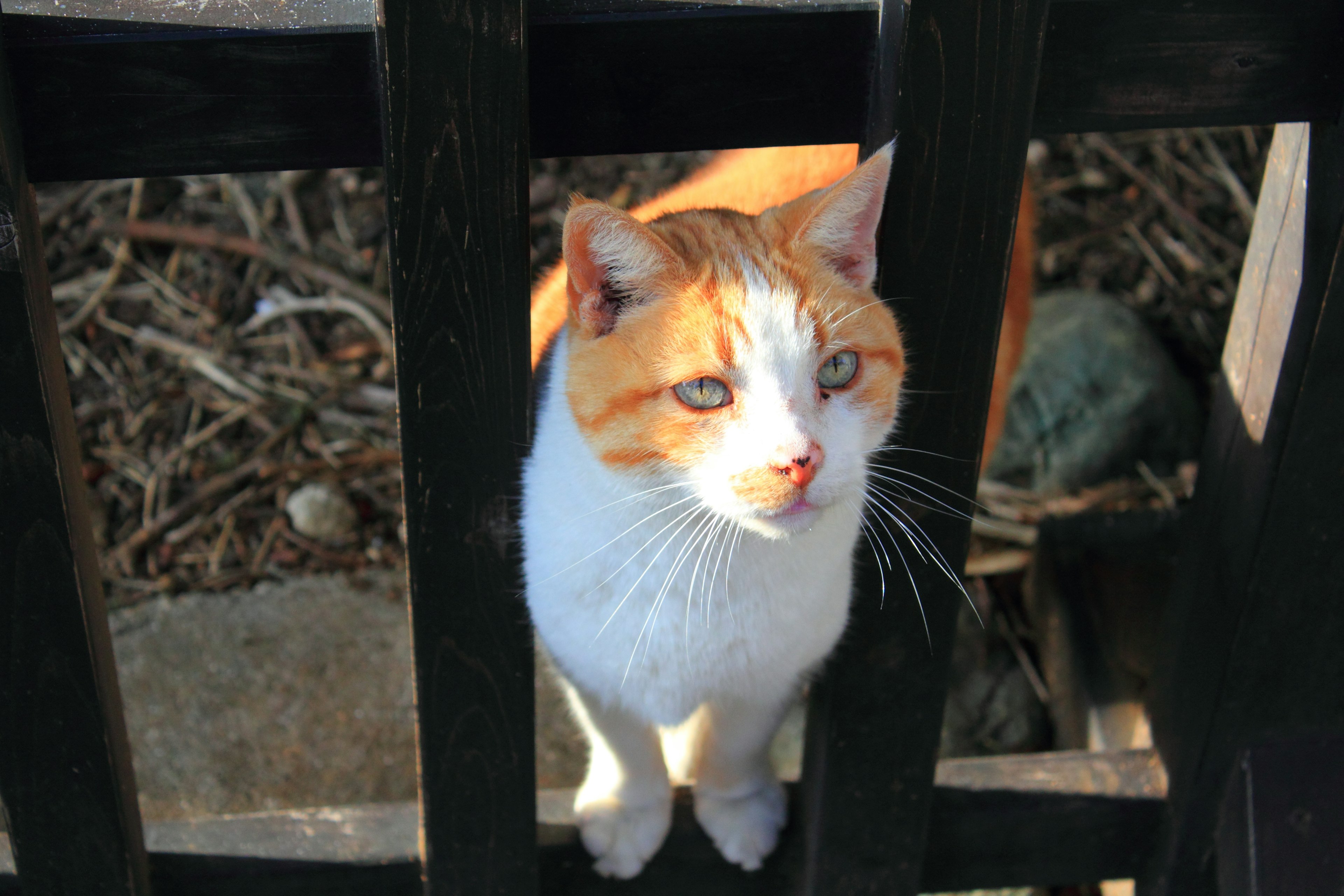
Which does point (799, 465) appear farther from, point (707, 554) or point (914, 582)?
point (914, 582)

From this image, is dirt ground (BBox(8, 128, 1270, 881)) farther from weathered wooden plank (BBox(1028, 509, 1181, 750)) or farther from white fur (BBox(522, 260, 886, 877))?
white fur (BBox(522, 260, 886, 877))

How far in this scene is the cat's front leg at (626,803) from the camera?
1669 mm

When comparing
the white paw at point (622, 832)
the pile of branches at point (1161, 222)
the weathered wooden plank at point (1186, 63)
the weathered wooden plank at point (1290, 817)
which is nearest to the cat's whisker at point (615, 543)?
the white paw at point (622, 832)

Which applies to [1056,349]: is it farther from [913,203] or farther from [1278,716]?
[913,203]

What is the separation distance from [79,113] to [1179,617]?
1.65 m

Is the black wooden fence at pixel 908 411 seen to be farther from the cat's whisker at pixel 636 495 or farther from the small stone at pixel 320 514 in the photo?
the small stone at pixel 320 514

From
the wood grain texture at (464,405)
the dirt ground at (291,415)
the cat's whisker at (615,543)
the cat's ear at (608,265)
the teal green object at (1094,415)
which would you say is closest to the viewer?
the wood grain texture at (464,405)

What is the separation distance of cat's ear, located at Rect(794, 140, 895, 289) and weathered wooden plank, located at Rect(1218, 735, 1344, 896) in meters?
1.01

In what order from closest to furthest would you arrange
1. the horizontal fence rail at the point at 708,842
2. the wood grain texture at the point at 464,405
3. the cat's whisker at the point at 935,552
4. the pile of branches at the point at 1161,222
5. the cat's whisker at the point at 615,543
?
the wood grain texture at the point at 464,405
the cat's whisker at the point at 615,543
the cat's whisker at the point at 935,552
the horizontal fence rail at the point at 708,842
the pile of branches at the point at 1161,222

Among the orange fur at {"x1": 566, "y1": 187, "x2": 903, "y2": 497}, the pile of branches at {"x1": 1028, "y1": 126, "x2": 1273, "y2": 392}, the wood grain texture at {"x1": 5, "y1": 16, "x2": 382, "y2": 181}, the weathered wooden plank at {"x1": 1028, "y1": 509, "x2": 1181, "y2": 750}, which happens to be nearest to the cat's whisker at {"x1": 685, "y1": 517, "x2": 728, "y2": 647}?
the orange fur at {"x1": 566, "y1": 187, "x2": 903, "y2": 497}

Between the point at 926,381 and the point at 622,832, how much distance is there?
2.83ft

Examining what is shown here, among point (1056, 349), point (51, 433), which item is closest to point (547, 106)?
point (51, 433)

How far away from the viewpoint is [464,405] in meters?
1.24

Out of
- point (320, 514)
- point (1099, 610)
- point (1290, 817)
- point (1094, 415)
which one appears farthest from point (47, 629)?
point (1094, 415)
